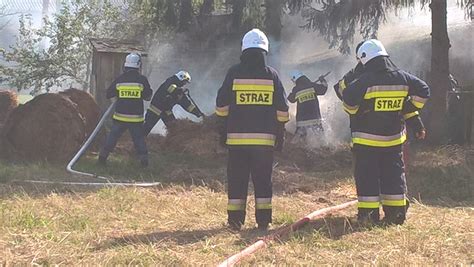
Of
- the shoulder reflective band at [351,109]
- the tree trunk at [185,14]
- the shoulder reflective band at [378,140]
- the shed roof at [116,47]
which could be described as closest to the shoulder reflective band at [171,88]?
the shed roof at [116,47]

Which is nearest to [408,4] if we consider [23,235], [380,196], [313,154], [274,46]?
[313,154]

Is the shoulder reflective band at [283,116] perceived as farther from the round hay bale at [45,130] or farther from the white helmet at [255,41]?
the round hay bale at [45,130]

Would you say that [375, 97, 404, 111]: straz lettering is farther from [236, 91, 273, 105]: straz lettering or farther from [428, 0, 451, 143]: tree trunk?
[428, 0, 451, 143]: tree trunk

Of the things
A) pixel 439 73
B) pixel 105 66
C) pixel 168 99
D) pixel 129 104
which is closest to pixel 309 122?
pixel 168 99

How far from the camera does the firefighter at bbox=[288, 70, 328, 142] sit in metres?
10.5

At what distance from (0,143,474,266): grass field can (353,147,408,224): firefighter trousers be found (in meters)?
0.19

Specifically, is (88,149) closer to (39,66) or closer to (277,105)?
(277,105)

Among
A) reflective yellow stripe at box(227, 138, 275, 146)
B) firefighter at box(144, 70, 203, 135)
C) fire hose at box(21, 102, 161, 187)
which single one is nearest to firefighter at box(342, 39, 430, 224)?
reflective yellow stripe at box(227, 138, 275, 146)

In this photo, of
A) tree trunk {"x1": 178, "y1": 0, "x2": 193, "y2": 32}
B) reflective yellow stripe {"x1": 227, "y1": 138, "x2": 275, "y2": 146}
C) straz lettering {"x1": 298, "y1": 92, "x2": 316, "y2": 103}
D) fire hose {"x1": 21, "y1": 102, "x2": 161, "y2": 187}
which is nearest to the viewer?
reflective yellow stripe {"x1": 227, "y1": 138, "x2": 275, "y2": 146}

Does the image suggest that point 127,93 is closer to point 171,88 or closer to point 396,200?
point 171,88

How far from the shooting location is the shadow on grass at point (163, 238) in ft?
14.7

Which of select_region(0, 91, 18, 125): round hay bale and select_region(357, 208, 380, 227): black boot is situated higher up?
select_region(0, 91, 18, 125): round hay bale

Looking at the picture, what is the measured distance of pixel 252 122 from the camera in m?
5.21

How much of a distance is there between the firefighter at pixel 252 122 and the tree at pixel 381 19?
7.01m
